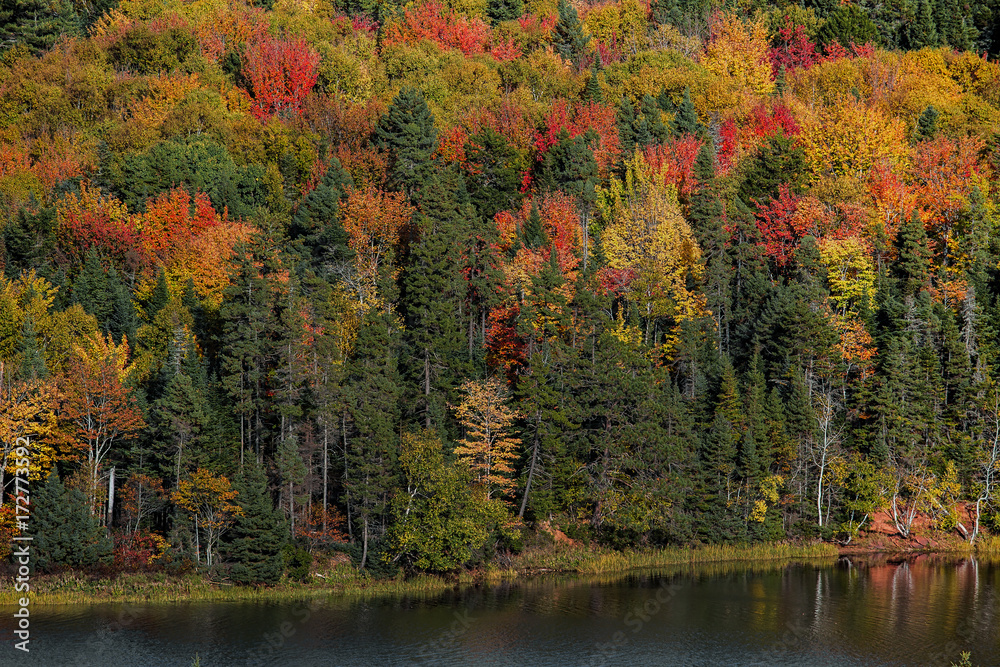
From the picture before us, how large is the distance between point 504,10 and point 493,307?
287 ft

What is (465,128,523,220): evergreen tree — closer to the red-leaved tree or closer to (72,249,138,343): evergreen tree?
the red-leaved tree

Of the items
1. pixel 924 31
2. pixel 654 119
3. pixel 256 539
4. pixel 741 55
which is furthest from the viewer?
pixel 924 31

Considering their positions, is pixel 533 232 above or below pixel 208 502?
above

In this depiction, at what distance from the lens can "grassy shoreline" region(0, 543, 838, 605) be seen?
7744 cm

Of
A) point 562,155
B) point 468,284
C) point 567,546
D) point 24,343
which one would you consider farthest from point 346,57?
point 567,546

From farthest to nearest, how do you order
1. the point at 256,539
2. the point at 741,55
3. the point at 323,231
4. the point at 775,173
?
the point at 741,55, the point at 775,173, the point at 323,231, the point at 256,539

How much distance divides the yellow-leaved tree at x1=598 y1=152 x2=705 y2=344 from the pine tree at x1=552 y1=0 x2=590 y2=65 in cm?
5710

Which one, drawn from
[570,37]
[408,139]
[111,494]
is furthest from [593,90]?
[111,494]

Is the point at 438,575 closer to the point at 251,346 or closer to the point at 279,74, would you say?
the point at 251,346

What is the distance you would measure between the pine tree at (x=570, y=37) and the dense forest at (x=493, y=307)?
14.8 metres

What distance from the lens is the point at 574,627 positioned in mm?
72188

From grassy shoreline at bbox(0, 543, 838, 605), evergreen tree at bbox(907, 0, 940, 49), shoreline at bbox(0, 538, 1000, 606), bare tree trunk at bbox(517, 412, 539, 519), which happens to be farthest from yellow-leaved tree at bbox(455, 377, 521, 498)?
evergreen tree at bbox(907, 0, 940, 49)

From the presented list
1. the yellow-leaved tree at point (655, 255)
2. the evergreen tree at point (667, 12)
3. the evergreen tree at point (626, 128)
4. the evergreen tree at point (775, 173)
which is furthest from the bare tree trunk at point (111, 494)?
the evergreen tree at point (667, 12)

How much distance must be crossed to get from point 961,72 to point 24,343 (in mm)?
119006
